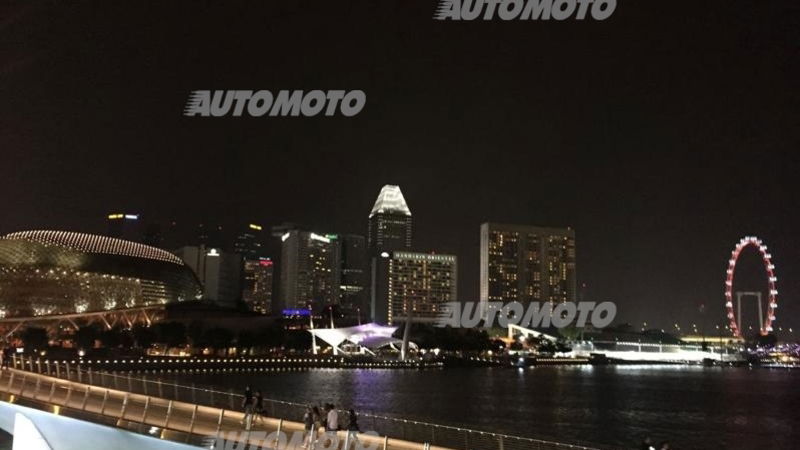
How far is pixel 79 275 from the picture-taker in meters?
111

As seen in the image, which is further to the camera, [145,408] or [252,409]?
[145,408]

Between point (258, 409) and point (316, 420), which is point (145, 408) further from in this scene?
point (316, 420)

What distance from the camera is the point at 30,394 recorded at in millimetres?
23219

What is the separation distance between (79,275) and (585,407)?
265ft

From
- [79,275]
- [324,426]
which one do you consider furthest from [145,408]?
[79,275]

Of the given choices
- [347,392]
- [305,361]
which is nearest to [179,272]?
[305,361]

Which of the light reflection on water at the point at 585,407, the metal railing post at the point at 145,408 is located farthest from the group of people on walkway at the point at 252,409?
the light reflection on water at the point at 585,407

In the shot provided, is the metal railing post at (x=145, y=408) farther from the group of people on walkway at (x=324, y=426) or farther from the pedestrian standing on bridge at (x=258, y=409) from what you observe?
the group of people on walkway at (x=324, y=426)

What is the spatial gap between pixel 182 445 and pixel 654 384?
85.6m

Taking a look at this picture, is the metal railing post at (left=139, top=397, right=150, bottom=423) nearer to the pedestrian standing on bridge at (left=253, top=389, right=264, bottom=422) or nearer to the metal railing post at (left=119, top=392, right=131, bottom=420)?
the metal railing post at (left=119, top=392, right=131, bottom=420)

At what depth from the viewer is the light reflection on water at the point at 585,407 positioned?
4444cm

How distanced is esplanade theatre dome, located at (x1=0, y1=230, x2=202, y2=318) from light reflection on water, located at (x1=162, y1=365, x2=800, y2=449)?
36183 millimetres

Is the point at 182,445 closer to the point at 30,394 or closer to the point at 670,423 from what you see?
the point at 30,394

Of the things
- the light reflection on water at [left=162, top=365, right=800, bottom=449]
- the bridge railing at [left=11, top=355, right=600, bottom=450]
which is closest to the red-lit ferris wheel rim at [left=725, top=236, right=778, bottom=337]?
the light reflection on water at [left=162, top=365, right=800, bottom=449]
